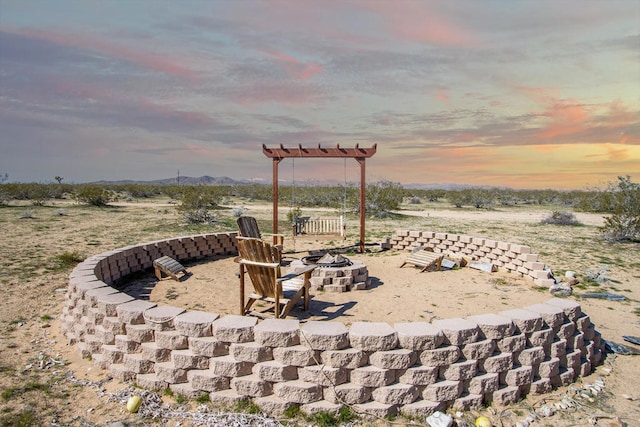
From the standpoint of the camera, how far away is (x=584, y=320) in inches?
186

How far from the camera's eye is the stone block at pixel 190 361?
3.84 meters

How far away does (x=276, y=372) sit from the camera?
363 cm

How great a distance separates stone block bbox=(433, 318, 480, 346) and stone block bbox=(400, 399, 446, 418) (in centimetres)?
63

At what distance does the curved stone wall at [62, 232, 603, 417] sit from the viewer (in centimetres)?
362

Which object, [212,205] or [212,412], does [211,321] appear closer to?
[212,412]

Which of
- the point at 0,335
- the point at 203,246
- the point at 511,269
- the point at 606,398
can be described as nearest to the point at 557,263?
the point at 511,269

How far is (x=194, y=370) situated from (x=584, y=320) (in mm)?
4768

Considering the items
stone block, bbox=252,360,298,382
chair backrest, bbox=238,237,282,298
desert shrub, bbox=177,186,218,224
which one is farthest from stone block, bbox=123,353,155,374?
desert shrub, bbox=177,186,218,224

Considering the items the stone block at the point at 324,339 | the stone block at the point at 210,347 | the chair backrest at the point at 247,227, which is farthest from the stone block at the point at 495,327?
the chair backrest at the point at 247,227

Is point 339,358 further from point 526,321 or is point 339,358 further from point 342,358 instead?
point 526,321

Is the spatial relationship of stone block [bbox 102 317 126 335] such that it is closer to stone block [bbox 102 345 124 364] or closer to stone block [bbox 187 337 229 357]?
stone block [bbox 102 345 124 364]

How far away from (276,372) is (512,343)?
255cm

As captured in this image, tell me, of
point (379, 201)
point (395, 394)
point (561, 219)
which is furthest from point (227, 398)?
point (561, 219)

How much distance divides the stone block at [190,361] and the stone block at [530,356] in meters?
3.39
